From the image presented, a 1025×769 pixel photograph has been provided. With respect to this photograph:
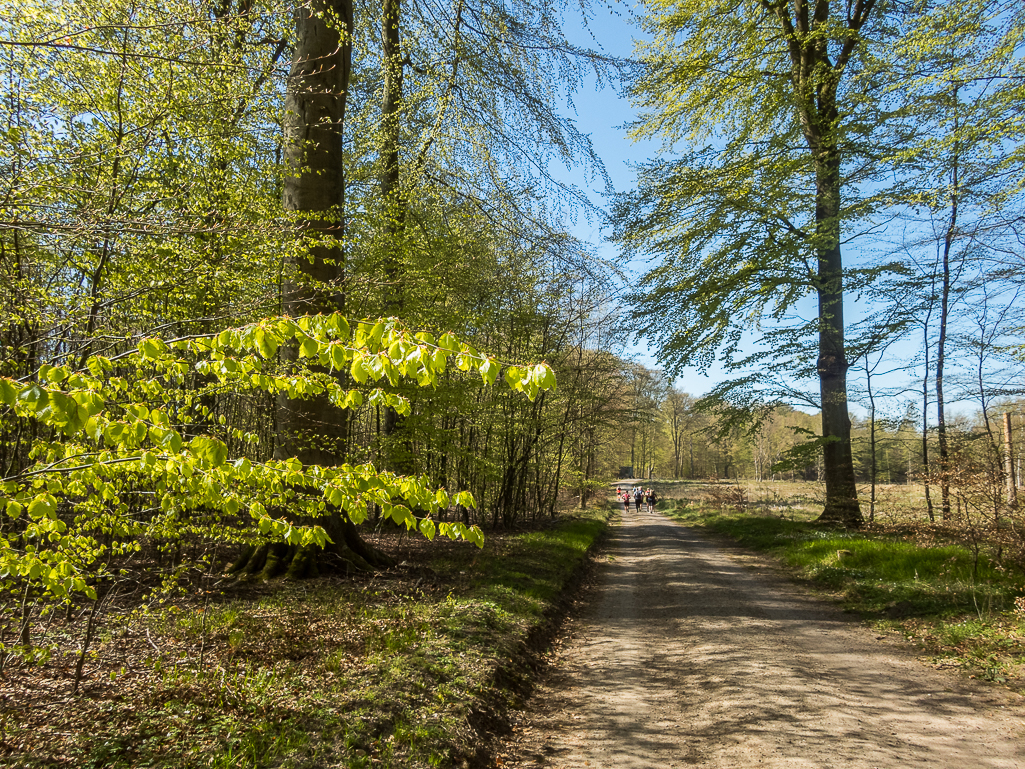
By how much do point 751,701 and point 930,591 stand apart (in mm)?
4718

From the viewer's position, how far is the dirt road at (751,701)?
12.3 feet

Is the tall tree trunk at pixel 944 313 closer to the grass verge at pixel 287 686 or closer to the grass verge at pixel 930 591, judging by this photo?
the grass verge at pixel 930 591

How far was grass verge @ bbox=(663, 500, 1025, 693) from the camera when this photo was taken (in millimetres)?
5445

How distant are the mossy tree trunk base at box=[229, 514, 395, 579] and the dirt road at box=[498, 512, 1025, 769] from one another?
3.59m

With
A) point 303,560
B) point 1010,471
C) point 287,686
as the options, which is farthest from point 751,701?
point 1010,471

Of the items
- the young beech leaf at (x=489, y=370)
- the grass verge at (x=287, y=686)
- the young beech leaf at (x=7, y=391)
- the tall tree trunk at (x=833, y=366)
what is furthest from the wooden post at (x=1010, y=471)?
the young beech leaf at (x=7, y=391)

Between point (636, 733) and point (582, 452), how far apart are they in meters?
21.4

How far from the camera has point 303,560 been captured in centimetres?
756

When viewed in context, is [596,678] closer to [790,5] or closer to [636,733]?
[636,733]

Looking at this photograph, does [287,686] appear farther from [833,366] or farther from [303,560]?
[833,366]

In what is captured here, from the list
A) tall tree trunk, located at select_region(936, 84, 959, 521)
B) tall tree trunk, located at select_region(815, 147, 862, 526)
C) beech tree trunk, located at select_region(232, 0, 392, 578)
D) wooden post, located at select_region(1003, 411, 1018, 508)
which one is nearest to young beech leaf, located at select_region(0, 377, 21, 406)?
beech tree trunk, located at select_region(232, 0, 392, 578)

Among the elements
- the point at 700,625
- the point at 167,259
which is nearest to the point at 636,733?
the point at 700,625

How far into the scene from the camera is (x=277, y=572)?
294 inches

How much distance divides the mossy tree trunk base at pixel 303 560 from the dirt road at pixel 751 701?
3.59 m
